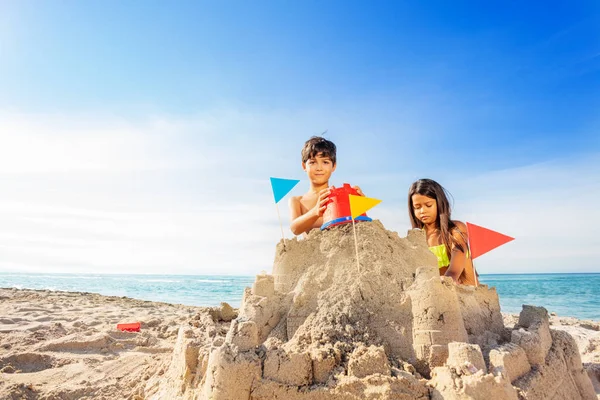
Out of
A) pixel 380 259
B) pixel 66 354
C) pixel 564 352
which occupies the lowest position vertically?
pixel 66 354

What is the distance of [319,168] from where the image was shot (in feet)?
10.2

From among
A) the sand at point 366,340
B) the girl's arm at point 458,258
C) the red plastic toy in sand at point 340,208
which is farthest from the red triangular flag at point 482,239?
the red plastic toy in sand at point 340,208

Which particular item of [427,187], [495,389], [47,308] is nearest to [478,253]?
[427,187]

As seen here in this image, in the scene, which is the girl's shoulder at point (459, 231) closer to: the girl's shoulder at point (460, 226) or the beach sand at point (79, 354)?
the girl's shoulder at point (460, 226)

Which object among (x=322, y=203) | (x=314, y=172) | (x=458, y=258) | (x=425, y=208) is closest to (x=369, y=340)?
(x=322, y=203)

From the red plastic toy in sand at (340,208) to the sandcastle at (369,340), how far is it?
72mm

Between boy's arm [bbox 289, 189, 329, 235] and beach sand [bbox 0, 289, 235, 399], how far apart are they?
0.90 m

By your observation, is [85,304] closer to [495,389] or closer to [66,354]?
[66,354]

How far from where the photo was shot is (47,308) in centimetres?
787

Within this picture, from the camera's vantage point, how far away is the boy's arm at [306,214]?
2758 millimetres

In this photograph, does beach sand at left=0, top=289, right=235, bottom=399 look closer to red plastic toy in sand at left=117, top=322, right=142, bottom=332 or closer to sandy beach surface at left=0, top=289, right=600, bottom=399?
sandy beach surface at left=0, top=289, right=600, bottom=399

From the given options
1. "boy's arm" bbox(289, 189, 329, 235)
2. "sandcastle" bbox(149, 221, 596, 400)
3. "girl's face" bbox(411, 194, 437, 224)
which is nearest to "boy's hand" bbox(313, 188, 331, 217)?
"boy's arm" bbox(289, 189, 329, 235)

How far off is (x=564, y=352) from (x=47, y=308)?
8.63 metres

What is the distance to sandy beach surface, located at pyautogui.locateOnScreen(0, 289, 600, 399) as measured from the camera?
3.33 metres
